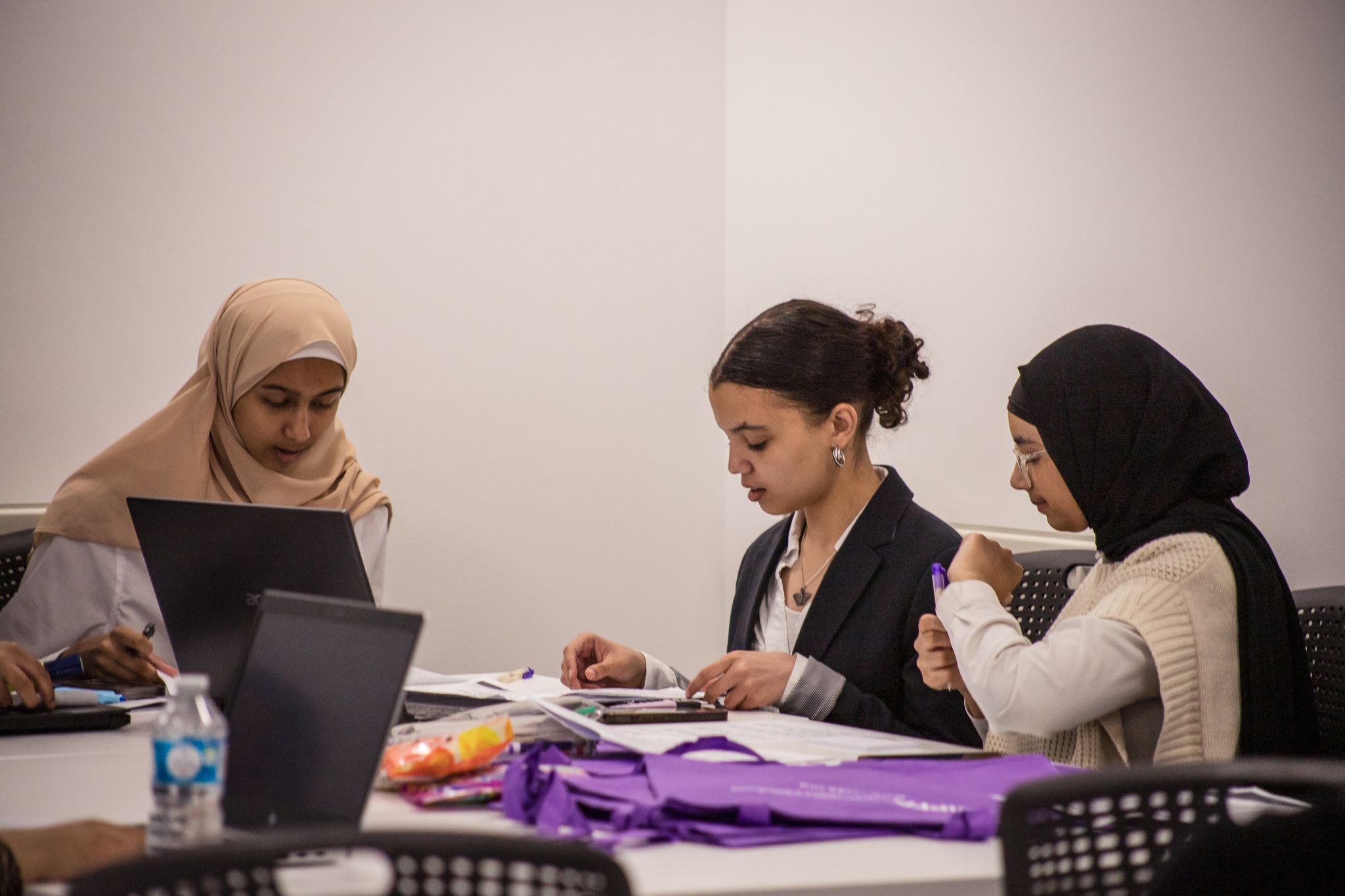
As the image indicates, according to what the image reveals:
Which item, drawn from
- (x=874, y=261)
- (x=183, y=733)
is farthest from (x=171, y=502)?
(x=874, y=261)

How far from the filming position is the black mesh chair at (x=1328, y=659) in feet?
5.85

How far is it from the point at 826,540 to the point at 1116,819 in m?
1.36

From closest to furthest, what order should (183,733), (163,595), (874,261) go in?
(183,733)
(163,595)
(874,261)

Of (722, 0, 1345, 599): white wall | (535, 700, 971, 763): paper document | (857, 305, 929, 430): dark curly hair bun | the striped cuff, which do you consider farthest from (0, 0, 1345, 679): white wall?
(535, 700, 971, 763): paper document

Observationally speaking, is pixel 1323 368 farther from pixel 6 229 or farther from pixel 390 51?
pixel 6 229

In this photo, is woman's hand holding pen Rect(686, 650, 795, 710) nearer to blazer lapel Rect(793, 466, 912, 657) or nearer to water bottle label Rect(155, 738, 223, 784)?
A: blazer lapel Rect(793, 466, 912, 657)

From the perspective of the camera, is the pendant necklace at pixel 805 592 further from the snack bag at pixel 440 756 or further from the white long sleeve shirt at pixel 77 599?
the snack bag at pixel 440 756

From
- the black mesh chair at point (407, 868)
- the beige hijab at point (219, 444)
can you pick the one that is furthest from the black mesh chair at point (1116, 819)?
the beige hijab at point (219, 444)

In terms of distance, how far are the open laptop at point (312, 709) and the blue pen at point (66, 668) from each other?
89 centimetres

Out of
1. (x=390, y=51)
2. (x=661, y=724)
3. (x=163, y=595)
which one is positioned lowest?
(x=661, y=724)

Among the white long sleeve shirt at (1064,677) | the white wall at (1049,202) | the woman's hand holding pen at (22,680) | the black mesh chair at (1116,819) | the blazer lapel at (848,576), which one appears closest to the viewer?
the black mesh chair at (1116,819)

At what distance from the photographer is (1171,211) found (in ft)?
7.56

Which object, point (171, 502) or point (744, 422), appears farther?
point (744, 422)

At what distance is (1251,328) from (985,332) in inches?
27.6
